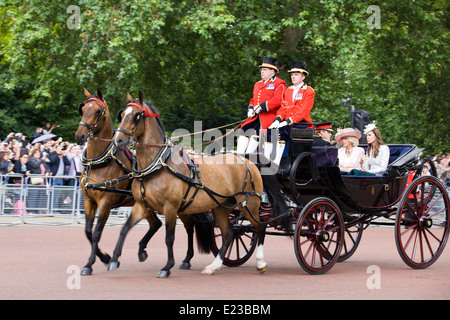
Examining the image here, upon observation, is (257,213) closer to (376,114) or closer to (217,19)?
(217,19)

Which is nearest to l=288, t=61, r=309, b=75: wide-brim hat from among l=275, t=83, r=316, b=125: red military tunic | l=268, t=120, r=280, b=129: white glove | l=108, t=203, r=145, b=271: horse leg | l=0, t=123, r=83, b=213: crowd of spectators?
l=275, t=83, r=316, b=125: red military tunic

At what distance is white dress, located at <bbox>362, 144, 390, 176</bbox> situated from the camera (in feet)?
35.4

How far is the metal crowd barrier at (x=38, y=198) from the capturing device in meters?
16.9

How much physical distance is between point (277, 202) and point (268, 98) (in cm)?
145

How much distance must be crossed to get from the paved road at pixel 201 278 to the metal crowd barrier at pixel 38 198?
3.53 metres

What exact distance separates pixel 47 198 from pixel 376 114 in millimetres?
24610

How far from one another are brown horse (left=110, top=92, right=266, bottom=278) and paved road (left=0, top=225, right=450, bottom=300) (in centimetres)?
51

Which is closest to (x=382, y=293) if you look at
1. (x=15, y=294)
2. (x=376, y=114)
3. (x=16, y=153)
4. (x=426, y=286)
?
(x=426, y=286)

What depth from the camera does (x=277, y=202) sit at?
10172 millimetres

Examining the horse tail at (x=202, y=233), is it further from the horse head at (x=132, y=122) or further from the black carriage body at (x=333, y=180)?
the horse head at (x=132, y=122)

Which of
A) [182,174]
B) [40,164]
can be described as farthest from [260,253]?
[40,164]

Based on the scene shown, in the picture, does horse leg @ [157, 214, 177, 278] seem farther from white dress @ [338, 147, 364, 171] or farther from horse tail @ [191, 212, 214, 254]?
white dress @ [338, 147, 364, 171]

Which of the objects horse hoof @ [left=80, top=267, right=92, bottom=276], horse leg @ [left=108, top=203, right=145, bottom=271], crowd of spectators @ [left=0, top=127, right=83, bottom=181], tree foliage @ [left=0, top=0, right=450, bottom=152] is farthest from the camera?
tree foliage @ [left=0, top=0, right=450, bottom=152]

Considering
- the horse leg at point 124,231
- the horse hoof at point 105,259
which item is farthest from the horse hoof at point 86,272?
the horse hoof at point 105,259
